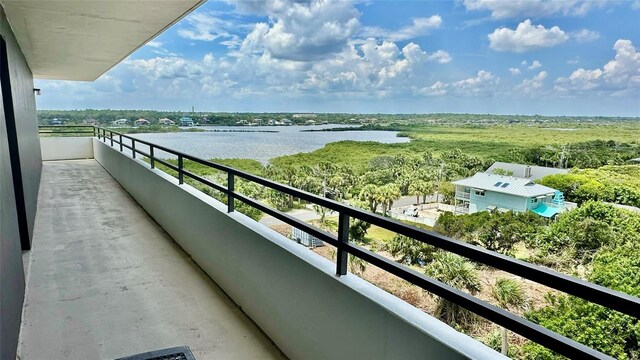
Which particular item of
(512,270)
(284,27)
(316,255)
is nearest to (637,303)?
(512,270)

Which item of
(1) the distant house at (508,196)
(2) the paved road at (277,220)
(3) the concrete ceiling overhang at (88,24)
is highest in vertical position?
(3) the concrete ceiling overhang at (88,24)

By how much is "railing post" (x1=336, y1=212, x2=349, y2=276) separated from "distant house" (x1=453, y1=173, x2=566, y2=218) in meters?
10.00

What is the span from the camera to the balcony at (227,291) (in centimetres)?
122

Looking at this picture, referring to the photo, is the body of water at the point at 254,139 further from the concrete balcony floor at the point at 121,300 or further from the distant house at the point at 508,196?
the distant house at the point at 508,196

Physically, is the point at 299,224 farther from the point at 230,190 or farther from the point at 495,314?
the point at 495,314

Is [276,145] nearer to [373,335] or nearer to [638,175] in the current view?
[373,335]

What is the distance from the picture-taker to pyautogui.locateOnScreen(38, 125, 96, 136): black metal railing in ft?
37.8

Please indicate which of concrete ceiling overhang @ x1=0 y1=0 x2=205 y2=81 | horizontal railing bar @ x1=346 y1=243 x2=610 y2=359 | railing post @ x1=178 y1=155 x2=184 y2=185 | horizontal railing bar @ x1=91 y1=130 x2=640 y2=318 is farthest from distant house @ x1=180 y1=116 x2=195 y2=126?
horizontal railing bar @ x1=346 y1=243 x2=610 y2=359

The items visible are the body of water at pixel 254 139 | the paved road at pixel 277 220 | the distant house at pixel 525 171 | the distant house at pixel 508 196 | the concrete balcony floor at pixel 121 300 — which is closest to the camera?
the concrete balcony floor at pixel 121 300

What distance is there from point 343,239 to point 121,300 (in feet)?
6.54

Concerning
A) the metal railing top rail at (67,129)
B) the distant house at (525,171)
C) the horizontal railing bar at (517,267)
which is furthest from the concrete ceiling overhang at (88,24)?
the distant house at (525,171)

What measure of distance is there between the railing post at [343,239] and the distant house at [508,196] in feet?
32.8

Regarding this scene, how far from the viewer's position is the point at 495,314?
1048 mm

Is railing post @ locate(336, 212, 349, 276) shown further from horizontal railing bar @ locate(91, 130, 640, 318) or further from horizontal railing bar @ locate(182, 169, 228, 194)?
horizontal railing bar @ locate(182, 169, 228, 194)
